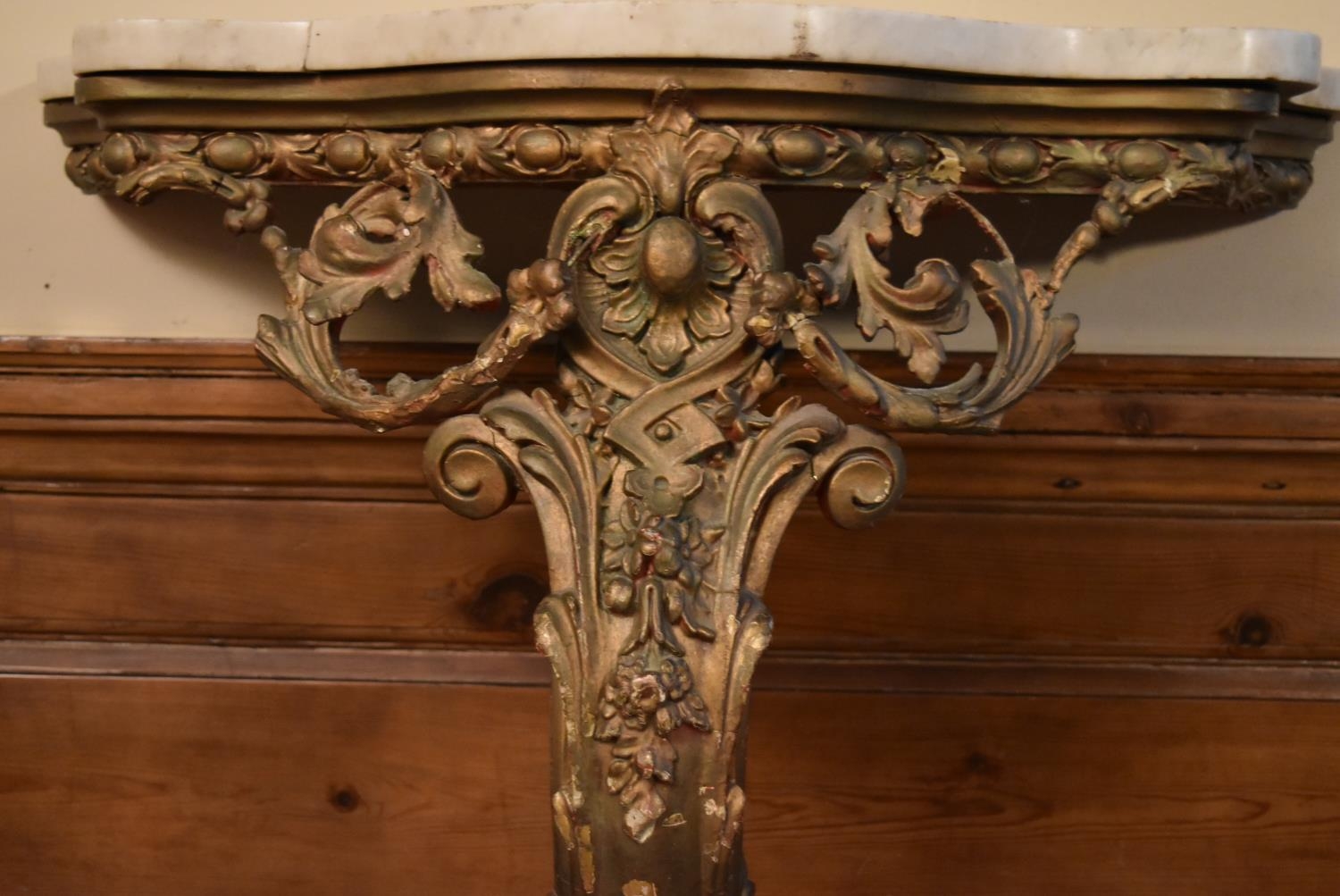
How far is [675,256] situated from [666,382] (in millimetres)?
62

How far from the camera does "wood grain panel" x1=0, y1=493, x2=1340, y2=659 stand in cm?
115

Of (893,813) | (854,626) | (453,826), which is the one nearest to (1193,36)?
(854,626)

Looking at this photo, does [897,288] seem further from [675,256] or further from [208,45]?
[208,45]

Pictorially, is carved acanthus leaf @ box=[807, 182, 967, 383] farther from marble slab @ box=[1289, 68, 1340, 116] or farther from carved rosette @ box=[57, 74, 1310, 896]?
marble slab @ box=[1289, 68, 1340, 116]

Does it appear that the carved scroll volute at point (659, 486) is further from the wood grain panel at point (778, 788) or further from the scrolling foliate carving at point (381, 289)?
the wood grain panel at point (778, 788)

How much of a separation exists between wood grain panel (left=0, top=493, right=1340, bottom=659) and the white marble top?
46 cm

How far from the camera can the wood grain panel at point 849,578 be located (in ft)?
3.77

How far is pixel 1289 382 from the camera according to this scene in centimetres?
112

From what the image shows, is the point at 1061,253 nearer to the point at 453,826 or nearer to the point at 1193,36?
the point at 1193,36

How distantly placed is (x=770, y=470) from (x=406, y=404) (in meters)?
0.18

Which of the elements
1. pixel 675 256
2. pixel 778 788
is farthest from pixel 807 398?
pixel 675 256

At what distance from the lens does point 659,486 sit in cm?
73

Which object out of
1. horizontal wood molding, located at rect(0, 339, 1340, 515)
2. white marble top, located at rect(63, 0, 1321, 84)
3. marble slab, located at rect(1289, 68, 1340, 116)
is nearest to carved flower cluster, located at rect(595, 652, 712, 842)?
white marble top, located at rect(63, 0, 1321, 84)

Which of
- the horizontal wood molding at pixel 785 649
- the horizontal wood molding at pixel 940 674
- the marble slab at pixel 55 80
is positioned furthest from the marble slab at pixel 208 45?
the horizontal wood molding at pixel 940 674
